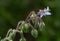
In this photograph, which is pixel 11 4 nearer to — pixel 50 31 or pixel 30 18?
pixel 50 31

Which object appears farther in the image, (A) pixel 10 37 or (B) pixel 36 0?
(B) pixel 36 0

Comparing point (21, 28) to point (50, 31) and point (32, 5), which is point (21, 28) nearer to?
point (50, 31)

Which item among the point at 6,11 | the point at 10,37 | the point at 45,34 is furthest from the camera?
the point at 6,11

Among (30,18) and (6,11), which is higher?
(6,11)

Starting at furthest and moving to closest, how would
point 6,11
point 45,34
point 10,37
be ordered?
1. point 6,11
2. point 45,34
3. point 10,37

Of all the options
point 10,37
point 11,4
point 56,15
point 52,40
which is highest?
→ point 11,4

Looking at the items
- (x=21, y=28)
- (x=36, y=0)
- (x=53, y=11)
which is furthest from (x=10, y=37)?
(x=36, y=0)

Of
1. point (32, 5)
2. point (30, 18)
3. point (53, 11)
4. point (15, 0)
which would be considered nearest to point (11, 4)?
point (15, 0)
